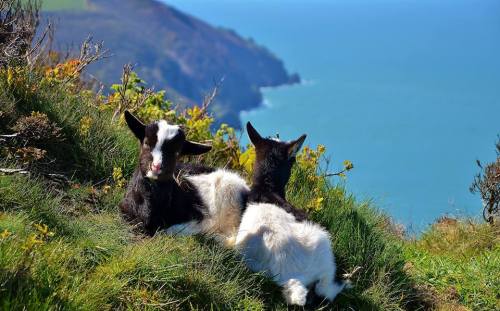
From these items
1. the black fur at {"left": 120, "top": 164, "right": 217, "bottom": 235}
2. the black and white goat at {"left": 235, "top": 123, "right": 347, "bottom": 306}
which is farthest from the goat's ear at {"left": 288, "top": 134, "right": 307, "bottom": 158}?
the black fur at {"left": 120, "top": 164, "right": 217, "bottom": 235}

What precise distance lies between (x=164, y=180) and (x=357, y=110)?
197ft

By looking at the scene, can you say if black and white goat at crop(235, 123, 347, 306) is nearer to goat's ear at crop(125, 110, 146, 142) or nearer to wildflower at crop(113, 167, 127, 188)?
goat's ear at crop(125, 110, 146, 142)

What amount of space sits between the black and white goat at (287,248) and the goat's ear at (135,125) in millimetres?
1129

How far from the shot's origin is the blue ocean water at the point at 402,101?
34.3 metres

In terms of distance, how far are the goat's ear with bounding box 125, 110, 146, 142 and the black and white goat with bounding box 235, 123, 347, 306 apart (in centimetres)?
113

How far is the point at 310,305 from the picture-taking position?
237 inches

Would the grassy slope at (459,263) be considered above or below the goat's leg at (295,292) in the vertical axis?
above

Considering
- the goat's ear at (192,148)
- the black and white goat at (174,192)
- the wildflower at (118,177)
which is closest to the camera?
the black and white goat at (174,192)

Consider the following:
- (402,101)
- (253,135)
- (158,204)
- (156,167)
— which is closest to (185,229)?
(158,204)

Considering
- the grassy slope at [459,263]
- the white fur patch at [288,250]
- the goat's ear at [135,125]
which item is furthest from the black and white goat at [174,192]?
the grassy slope at [459,263]

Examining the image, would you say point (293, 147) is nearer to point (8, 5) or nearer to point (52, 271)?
point (52, 271)

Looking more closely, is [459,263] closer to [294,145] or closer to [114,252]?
[294,145]

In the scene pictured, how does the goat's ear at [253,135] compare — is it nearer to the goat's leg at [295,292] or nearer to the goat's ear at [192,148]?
the goat's ear at [192,148]

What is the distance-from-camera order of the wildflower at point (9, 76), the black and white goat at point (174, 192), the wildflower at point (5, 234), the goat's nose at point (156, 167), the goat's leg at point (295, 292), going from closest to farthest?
the wildflower at point (5, 234), the goat's leg at point (295, 292), the goat's nose at point (156, 167), the black and white goat at point (174, 192), the wildflower at point (9, 76)
